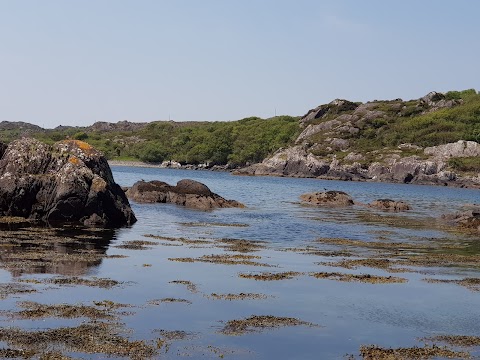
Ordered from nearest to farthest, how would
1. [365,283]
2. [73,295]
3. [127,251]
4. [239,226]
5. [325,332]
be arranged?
1. [325,332]
2. [73,295]
3. [365,283]
4. [127,251]
5. [239,226]

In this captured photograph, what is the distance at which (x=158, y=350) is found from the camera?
17.6 m

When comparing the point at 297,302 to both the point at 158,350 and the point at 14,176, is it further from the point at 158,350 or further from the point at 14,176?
the point at 14,176

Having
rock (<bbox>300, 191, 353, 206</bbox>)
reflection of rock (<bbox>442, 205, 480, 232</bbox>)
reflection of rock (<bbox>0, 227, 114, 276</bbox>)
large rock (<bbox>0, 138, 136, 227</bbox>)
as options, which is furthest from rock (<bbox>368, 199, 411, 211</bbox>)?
reflection of rock (<bbox>0, 227, 114, 276</bbox>)

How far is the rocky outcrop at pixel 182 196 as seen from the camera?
75.5 meters

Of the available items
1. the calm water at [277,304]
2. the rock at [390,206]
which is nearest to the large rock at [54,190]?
the calm water at [277,304]

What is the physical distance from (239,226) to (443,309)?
32342 millimetres

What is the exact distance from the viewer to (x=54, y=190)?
49.0 m

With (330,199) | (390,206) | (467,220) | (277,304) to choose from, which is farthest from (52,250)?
(330,199)

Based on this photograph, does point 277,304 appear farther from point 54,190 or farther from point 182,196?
point 182,196

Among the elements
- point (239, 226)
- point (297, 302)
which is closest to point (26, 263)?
point (297, 302)

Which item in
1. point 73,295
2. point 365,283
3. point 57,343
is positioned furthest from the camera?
Result: point 365,283

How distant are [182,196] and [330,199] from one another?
24.0 metres

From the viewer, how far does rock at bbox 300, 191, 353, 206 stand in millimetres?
90188

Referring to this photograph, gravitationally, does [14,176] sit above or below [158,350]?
above
